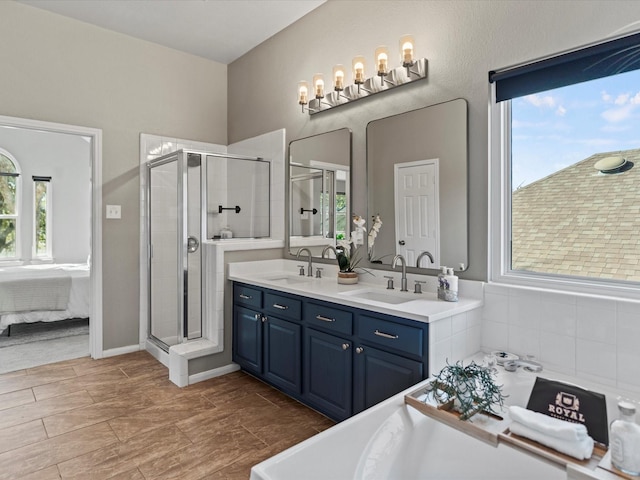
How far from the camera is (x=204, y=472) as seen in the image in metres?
2.01

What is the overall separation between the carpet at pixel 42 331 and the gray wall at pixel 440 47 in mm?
3328

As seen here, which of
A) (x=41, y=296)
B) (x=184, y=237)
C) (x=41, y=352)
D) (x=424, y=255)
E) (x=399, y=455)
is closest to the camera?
(x=399, y=455)

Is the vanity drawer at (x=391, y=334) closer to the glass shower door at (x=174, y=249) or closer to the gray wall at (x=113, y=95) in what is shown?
the glass shower door at (x=174, y=249)

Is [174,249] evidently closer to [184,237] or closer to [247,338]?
[184,237]

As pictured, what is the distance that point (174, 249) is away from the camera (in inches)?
134

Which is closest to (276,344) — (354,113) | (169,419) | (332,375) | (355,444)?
(332,375)

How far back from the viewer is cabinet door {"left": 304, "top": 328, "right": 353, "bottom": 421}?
90.9 inches

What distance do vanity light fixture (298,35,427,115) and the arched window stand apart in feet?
17.0

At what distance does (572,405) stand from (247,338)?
2.22m

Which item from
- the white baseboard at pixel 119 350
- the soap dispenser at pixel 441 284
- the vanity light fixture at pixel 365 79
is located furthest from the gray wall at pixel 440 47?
the white baseboard at pixel 119 350

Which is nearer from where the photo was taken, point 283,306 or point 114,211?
point 283,306

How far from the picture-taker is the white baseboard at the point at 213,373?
310cm

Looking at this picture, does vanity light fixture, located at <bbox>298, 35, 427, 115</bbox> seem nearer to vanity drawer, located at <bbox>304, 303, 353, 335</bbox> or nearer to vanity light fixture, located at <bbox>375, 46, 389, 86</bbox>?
vanity light fixture, located at <bbox>375, 46, 389, 86</bbox>

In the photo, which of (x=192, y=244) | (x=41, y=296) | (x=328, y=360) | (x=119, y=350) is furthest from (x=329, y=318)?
(x=41, y=296)
